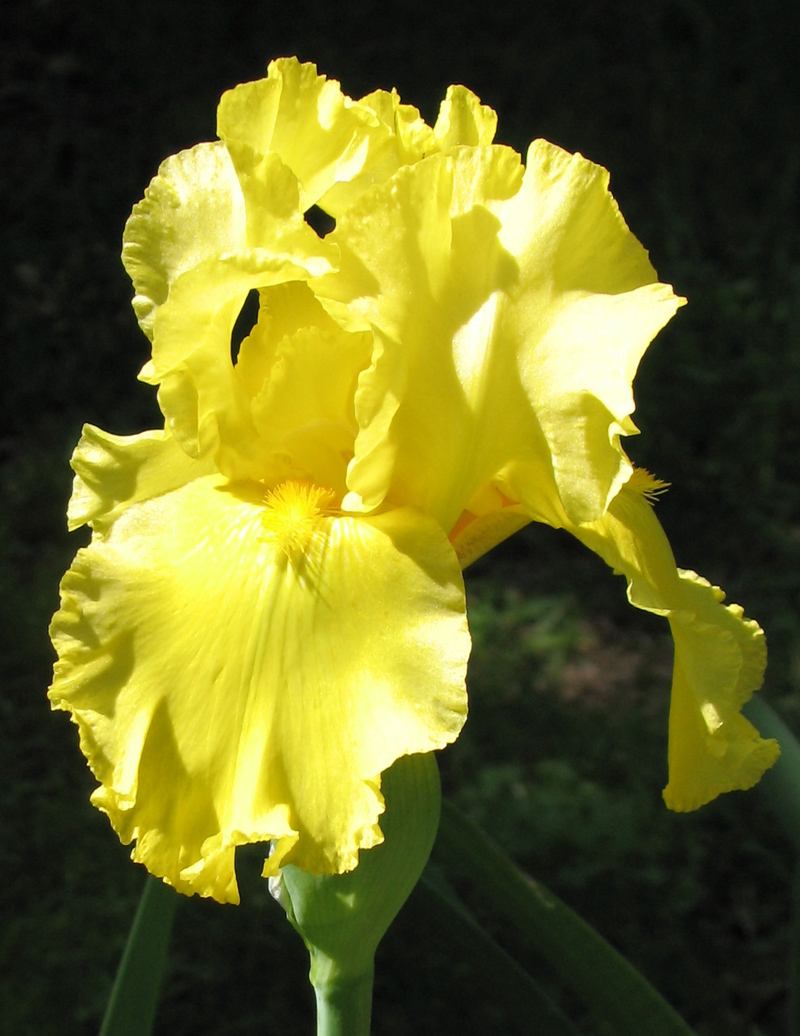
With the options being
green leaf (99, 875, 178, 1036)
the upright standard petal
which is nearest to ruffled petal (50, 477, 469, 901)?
the upright standard petal

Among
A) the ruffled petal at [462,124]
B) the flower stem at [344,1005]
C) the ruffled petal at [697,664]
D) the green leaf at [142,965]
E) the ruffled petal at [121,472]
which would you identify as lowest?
the green leaf at [142,965]

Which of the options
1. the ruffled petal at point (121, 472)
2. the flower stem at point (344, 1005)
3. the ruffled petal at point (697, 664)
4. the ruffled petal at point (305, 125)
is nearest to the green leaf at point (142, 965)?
the flower stem at point (344, 1005)

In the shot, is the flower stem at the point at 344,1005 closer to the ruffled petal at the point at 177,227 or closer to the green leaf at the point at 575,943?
the green leaf at the point at 575,943

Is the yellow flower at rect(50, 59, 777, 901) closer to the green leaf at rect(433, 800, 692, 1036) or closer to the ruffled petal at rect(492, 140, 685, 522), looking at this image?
the ruffled petal at rect(492, 140, 685, 522)

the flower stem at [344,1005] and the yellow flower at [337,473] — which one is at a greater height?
the yellow flower at [337,473]

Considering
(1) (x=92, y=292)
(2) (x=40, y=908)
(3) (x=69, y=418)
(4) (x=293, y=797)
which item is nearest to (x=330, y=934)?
(4) (x=293, y=797)

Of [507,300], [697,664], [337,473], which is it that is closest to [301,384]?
[337,473]

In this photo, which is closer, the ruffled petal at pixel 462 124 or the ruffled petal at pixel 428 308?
the ruffled petal at pixel 428 308

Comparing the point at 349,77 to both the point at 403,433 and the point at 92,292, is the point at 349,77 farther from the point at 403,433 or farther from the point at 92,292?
the point at 403,433
